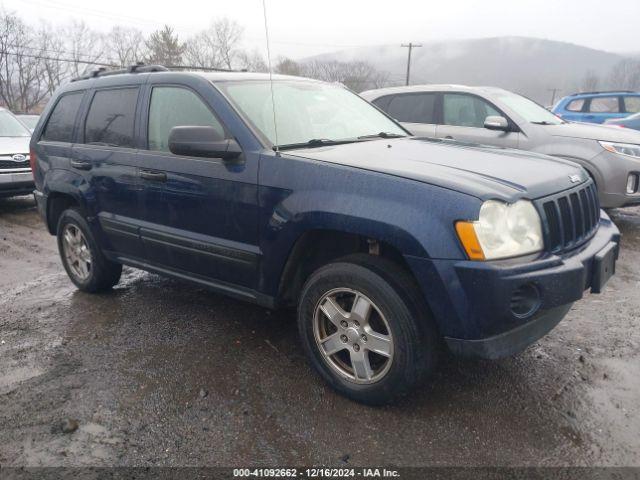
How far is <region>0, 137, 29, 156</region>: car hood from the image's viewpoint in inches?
333

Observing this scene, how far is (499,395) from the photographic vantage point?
2795mm

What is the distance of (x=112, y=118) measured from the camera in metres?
3.88

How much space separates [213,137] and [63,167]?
2.01 meters

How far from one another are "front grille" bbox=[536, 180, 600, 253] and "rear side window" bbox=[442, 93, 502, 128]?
13.2 feet

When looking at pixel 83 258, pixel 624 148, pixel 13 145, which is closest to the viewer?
pixel 83 258

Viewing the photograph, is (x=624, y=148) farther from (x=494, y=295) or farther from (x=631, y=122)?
(x=631, y=122)

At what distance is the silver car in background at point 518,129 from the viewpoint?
19.7 feet

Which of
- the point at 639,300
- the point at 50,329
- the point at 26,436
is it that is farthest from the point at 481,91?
the point at 26,436

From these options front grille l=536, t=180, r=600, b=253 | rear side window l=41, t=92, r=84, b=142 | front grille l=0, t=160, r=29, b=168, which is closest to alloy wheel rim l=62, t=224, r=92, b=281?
rear side window l=41, t=92, r=84, b=142

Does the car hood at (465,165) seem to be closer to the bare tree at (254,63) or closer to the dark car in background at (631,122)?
the bare tree at (254,63)

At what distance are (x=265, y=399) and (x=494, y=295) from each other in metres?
1.36

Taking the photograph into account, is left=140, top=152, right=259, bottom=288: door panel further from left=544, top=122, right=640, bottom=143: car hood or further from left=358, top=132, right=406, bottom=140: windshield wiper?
left=544, top=122, right=640, bottom=143: car hood

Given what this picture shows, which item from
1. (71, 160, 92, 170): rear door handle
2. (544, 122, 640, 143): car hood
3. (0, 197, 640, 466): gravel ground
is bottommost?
(0, 197, 640, 466): gravel ground

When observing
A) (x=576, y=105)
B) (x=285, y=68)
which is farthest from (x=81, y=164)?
(x=576, y=105)
